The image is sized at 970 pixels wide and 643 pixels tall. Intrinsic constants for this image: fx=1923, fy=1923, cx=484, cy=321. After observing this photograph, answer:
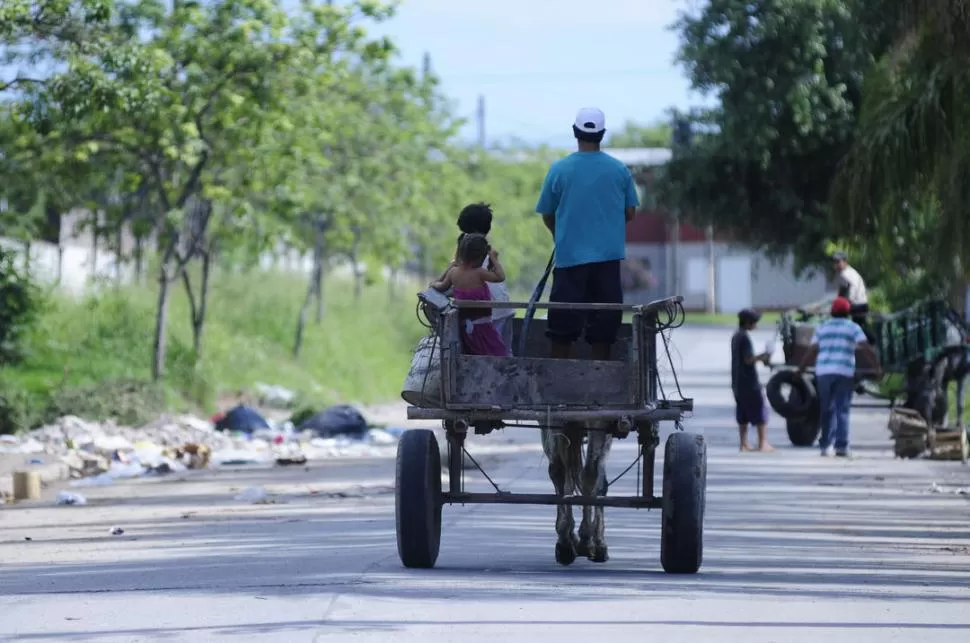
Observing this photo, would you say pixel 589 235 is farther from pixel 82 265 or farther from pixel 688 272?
pixel 688 272

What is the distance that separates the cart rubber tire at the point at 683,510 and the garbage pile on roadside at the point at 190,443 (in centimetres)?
1131

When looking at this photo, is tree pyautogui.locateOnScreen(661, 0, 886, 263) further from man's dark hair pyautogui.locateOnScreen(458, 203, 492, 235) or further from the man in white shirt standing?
man's dark hair pyautogui.locateOnScreen(458, 203, 492, 235)

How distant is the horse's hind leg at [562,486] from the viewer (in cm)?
1170

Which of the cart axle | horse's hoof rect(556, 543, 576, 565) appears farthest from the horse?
the cart axle

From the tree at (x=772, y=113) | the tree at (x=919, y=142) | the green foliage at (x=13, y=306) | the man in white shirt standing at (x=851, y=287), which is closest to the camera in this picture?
the tree at (x=919, y=142)

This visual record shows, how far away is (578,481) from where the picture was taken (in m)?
11.8

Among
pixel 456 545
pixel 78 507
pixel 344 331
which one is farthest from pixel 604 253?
pixel 344 331

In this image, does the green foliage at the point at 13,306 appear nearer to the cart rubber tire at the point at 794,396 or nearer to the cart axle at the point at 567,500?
the cart rubber tire at the point at 794,396

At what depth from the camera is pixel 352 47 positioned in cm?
2867

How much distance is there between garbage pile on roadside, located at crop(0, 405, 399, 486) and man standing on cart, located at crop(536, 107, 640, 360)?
34.7ft

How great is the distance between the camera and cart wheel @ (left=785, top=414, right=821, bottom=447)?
82.8 ft

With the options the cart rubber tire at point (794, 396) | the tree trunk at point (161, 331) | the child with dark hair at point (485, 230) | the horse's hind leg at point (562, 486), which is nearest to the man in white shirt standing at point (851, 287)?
the cart rubber tire at point (794, 396)

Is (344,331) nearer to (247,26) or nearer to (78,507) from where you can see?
(247,26)

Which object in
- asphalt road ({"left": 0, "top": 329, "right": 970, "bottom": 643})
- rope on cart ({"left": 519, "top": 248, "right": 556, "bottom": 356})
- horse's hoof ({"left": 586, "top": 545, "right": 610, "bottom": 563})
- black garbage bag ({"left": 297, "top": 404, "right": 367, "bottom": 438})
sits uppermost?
rope on cart ({"left": 519, "top": 248, "right": 556, "bottom": 356})
